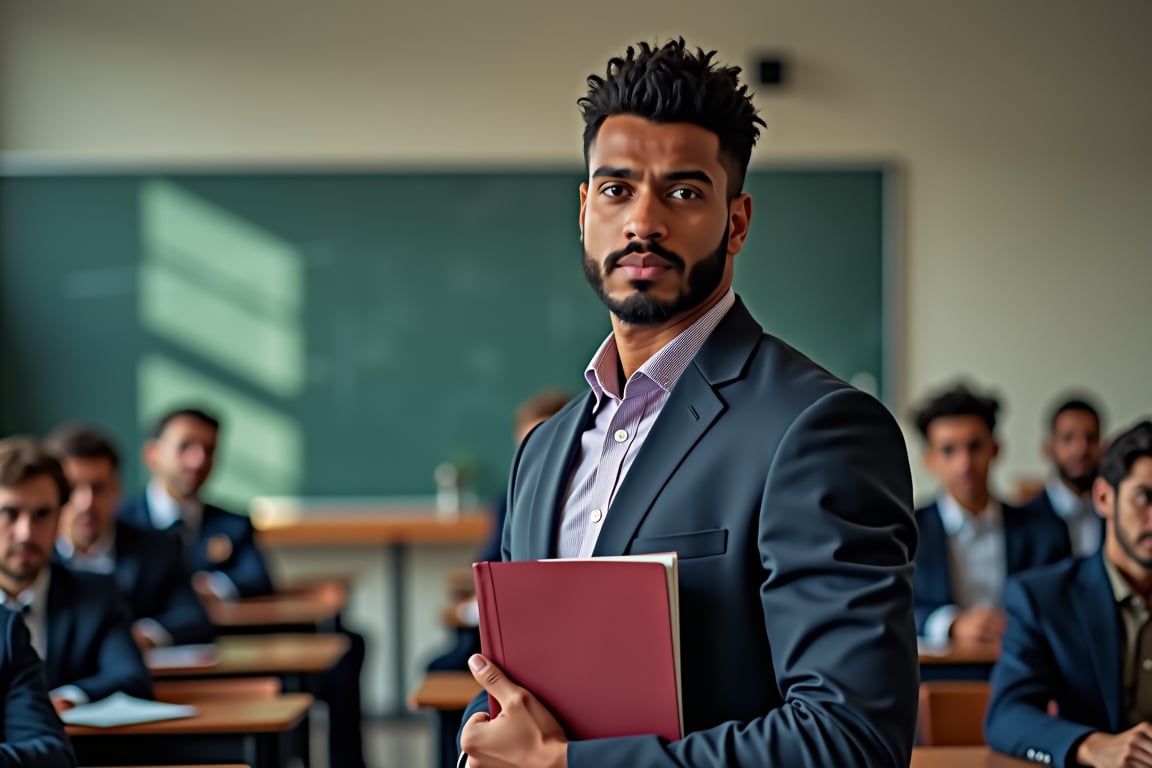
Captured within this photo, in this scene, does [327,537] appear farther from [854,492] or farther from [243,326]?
[854,492]

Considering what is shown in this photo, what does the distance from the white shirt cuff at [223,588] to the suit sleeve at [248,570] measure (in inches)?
0.5

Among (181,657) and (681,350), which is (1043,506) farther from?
(681,350)

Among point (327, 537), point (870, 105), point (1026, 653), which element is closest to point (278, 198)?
point (327, 537)

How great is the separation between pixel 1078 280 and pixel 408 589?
371 centimetres

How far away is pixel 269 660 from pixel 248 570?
165 centimetres

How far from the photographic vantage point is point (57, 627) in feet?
11.6

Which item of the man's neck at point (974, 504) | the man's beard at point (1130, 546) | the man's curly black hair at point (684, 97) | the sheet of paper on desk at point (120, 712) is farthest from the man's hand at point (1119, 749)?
the man's neck at point (974, 504)

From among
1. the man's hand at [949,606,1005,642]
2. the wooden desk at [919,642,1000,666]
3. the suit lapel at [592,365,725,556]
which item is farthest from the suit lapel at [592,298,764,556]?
the man's hand at [949,606,1005,642]

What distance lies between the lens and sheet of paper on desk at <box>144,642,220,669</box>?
13.4ft

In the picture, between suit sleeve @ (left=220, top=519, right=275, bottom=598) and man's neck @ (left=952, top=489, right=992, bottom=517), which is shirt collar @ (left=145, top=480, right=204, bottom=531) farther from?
man's neck @ (left=952, top=489, right=992, bottom=517)

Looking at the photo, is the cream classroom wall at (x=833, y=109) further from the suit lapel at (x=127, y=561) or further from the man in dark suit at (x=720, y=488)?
the man in dark suit at (x=720, y=488)

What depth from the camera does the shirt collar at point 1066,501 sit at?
18.8 feet

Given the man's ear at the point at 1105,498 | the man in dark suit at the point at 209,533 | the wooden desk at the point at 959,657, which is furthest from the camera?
the man in dark suit at the point at 209,533

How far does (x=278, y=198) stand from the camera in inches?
271
